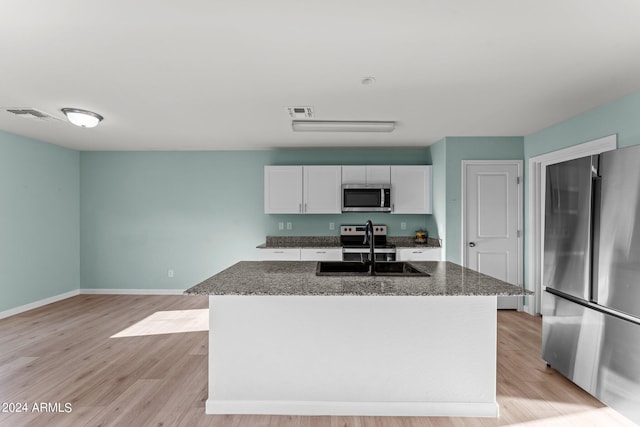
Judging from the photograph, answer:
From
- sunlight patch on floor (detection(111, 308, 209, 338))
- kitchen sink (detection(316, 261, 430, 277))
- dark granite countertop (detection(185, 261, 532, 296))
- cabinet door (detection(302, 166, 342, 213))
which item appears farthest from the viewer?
cabinet door (detection(302, 166, 342, 213))

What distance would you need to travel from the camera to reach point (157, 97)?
2994mm

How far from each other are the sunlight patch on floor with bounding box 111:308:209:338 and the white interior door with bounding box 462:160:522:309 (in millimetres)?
3413

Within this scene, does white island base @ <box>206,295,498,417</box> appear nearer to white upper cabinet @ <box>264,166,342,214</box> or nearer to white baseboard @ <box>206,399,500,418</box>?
white baseboard @ <box>206,399,500,418</box>

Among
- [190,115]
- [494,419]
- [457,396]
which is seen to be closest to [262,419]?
[457,396]

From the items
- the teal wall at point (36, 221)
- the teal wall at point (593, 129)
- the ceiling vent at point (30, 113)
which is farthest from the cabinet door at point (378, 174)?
the teal wall at point (36, 221)

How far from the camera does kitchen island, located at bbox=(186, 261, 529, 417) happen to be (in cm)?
214

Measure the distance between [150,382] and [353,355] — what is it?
5.28ft

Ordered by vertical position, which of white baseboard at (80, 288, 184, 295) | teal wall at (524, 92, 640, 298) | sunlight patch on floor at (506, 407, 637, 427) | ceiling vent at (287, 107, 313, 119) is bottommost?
→ sunlight patch on floor at (506, 407, 637, 427)

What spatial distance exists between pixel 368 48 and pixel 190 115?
7.14ft

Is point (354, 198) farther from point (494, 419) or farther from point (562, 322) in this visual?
point (494, 419)

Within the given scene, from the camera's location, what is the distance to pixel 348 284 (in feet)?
6.77

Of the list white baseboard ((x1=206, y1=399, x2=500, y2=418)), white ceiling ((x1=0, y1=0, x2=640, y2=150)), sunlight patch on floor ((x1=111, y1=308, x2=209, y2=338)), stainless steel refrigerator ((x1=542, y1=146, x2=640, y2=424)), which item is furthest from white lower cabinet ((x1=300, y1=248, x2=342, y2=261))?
white baseboard ((x1=206, y1=399, x2=500, y2=418))

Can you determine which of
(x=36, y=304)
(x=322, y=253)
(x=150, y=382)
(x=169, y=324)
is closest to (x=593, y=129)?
(x=322, y=253)

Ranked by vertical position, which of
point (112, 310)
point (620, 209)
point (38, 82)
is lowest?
point (112, 310)
